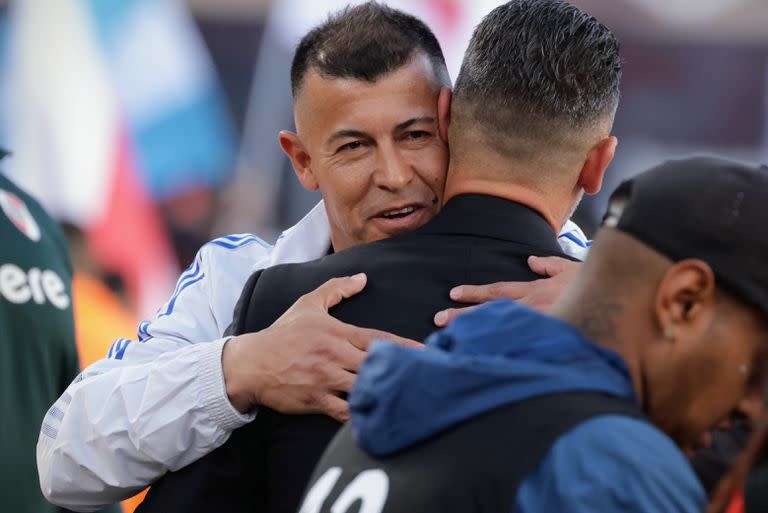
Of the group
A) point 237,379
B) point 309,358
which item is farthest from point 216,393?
point 309,358

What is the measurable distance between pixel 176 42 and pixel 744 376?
5013 millimetres

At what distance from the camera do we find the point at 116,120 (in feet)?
19.8

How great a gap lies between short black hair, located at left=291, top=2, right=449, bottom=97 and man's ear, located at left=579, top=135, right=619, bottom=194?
36cm

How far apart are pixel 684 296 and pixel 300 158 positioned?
1205 mm

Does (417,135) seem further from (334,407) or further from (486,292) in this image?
(334,407)

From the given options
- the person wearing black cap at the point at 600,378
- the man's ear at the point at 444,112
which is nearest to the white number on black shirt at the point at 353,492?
the person wearing black cap at the point at 600,378

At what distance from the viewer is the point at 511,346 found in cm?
144

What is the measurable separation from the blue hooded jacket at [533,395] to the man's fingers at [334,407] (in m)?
0.38

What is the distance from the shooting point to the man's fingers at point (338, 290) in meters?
1.92

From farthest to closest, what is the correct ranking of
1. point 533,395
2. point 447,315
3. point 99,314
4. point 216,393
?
point 99,314 < point 216,393 < point 447,315 < point 533,395

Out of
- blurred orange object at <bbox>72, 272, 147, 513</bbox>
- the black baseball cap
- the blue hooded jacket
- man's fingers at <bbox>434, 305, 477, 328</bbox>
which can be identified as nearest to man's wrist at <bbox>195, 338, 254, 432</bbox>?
man's fingers at <bbox>434, 305, 477, 328</bbox>

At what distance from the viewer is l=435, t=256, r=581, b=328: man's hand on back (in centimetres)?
186

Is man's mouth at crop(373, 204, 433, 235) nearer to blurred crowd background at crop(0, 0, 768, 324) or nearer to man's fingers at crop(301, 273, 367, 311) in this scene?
man's fingers at crop(301, 273, 367, 311)

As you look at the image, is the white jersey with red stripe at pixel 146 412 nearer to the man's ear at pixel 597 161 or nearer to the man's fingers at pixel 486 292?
the man's fingers at pixel 486 292
